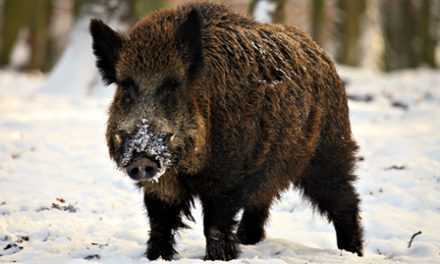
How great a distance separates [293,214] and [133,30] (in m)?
A: 2.92

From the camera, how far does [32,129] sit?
10578 millimetres

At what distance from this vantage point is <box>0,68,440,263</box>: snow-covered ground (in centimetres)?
629

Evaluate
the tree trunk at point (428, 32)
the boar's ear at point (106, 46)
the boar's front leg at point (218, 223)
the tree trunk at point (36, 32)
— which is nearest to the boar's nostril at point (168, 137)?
the boar's front leg at point (218, 223)

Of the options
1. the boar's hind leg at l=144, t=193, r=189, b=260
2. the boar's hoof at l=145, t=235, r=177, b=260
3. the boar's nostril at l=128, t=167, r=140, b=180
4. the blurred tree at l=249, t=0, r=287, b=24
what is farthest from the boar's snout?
the blurred tree at l=249, t=0, r=287, b=24

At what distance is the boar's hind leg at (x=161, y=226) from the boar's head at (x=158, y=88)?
0.51m

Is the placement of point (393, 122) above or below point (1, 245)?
above

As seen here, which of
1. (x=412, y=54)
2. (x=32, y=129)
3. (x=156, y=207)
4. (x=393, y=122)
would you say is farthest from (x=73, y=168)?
(x=412, y=54)

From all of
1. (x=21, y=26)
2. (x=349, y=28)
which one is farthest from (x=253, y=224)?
(x=21, y=26)

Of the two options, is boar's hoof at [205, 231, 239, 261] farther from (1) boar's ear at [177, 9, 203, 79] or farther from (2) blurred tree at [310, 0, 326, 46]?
(2) blurred tree at [310, 0, 326, 46]

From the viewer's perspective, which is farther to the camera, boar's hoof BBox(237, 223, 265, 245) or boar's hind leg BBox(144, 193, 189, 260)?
boar's hoof BBox(237, 223, 265, 245)

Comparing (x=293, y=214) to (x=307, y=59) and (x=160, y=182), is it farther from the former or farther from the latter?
(x=160, y=182)

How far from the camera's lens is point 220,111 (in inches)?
224

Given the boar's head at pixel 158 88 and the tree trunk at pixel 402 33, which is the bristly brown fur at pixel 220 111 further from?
the tree trunk at pixel 402 33

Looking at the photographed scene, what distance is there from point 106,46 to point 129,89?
468 mm
